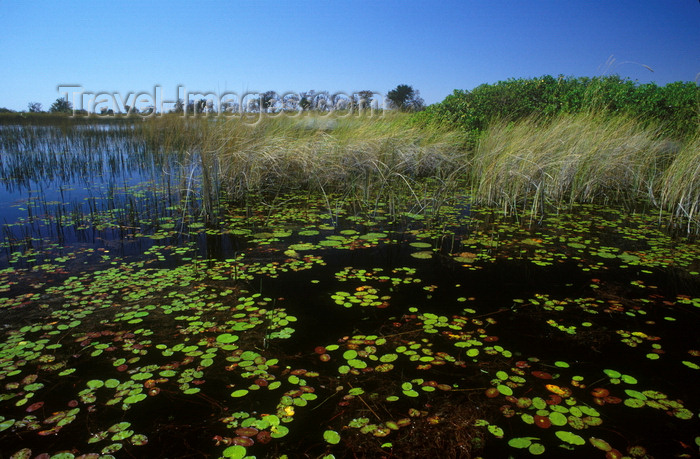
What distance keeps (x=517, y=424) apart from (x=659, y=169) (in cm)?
619

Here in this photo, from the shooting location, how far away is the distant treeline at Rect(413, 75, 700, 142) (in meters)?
7.81

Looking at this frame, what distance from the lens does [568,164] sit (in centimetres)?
518

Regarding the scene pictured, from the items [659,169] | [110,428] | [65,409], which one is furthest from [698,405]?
[659,169]

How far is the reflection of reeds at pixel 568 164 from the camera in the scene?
5.08m

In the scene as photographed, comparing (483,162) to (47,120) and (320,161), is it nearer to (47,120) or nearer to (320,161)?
(320,161)

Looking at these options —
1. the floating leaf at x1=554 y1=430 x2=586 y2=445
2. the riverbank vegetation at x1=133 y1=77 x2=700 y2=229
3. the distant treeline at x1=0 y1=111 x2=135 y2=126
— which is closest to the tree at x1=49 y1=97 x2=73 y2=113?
the distant treeline at x1=0 y1=111 x2=135 y2=126

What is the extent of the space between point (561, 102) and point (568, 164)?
13.6 feet

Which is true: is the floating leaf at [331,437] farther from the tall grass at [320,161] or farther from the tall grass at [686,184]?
the tall grass at [686,184]

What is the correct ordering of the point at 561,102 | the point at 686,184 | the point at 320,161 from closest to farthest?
the point at 686,184 → the point at 320,161 → the point at 561,102

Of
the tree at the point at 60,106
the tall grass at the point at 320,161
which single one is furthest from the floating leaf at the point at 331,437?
the tree at the point at 60,106

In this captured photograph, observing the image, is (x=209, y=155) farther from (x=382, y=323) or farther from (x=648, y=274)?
(x=648, y=274)

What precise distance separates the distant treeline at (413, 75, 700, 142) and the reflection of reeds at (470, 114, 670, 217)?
6.79 ft

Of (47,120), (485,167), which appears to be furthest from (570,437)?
(47,120)

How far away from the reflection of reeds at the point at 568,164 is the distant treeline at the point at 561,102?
2070 millimetres
